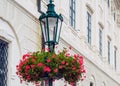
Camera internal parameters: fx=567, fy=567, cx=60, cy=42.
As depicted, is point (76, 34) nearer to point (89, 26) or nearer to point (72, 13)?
point (72, 13)

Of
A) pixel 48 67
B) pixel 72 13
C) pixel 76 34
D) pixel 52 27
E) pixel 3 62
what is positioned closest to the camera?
pixel 48 67

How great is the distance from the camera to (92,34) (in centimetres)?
2809

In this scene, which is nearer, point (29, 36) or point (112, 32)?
point (29, 36)

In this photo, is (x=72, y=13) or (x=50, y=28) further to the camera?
(x=72, y=13)

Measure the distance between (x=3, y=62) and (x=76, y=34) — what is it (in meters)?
9.16

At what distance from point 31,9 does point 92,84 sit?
1068cm

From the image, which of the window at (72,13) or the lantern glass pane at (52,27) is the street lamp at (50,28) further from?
the window at (72,13)

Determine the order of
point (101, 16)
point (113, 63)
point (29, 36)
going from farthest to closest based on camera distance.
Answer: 1. point (113, 63)
2. point (101, 16)
3. point (29, 36)

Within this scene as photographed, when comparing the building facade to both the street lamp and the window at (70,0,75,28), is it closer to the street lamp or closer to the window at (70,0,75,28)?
the window at (70,0,75,28)

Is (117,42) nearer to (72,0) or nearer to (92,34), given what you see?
(92,34)

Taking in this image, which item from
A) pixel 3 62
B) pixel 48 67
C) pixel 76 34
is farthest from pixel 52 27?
pixel 76 34

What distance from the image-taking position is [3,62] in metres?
15.3

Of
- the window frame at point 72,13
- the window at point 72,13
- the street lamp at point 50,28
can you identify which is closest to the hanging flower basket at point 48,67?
the street lamp at point 50,28

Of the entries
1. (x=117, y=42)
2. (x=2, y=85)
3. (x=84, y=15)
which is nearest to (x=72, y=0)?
A: (x=84, y=15)
